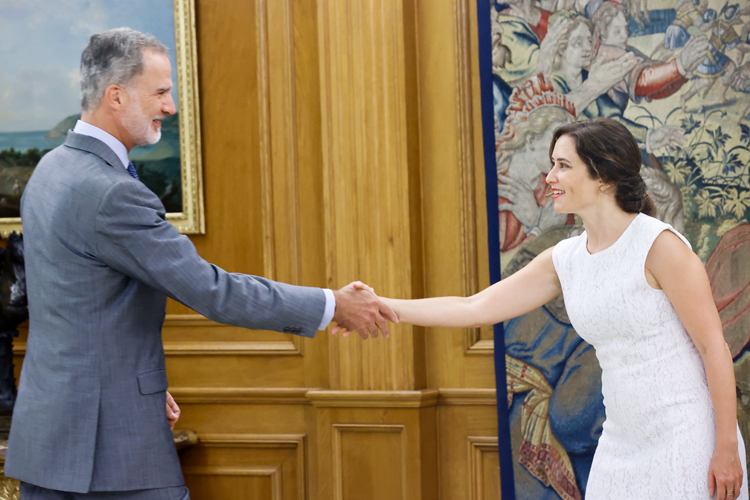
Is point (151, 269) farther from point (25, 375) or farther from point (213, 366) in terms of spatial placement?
point (213, 366)

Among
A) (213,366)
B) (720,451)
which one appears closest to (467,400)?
(213,366)

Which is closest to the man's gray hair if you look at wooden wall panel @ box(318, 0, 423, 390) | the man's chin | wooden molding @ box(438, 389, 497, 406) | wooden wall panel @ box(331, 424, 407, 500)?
the man's chin

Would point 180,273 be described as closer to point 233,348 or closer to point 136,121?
point 136,121

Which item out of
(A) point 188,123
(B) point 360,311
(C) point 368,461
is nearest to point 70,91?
(A) point 188,123

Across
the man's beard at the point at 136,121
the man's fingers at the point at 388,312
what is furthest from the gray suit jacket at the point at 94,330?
the man's fingers at the point at 388,312

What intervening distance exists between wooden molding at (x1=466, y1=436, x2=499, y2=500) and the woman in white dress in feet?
4.00

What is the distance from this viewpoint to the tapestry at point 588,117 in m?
Result: 2.95

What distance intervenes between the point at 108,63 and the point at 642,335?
1666 mm

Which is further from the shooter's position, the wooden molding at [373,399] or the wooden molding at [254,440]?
the wooden molding at [254,440]

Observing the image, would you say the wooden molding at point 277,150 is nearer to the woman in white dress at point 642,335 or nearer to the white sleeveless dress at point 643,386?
the woman in white dress at point 642,335

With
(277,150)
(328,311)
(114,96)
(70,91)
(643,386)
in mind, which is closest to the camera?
(643,386)

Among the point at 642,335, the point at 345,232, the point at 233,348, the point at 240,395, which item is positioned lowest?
the point at 240,395

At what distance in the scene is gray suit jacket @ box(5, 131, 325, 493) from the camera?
1.97 meters

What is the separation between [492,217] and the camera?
320 cm
